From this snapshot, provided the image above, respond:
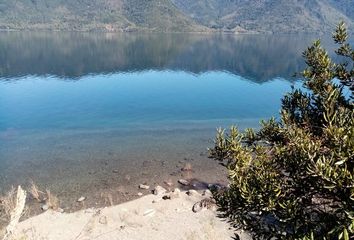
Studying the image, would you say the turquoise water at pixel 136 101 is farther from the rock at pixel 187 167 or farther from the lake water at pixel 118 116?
the rock at pixel 187 167

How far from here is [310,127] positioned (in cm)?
1230

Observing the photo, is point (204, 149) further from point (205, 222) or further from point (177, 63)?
point (177, 63)

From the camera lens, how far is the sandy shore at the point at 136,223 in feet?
91.6

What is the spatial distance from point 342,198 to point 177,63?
495 ft

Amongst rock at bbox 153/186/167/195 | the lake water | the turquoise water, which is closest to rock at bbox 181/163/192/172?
the lake water

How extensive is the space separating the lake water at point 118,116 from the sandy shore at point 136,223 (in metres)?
3.52

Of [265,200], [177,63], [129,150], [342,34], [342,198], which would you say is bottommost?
[177,63]

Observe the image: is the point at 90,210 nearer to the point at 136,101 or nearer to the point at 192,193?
the point at 192,193

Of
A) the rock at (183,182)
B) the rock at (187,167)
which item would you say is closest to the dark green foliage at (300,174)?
the rock at (183,182)

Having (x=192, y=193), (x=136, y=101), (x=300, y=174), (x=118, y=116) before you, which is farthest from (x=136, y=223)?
(x=136, y=101)

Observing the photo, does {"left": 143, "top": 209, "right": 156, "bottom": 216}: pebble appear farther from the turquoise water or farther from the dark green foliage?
the turquoise water

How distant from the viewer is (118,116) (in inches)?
2852

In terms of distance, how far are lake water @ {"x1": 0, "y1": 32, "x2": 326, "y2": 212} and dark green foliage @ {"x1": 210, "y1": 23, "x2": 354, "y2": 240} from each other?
27.4 m

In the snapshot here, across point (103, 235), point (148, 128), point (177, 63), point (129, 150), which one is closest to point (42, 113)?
point (148, 128)
